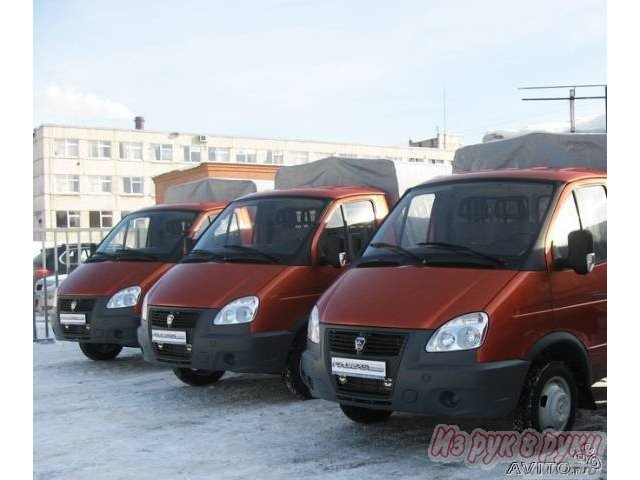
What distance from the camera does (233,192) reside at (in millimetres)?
12703

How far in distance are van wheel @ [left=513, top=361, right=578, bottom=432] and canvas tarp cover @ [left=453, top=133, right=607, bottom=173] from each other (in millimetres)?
2428

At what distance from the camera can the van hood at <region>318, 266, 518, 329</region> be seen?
5.70 m

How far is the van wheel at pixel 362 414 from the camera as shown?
6.79m

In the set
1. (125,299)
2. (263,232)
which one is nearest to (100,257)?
(125,299)

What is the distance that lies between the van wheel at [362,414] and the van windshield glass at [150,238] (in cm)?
422

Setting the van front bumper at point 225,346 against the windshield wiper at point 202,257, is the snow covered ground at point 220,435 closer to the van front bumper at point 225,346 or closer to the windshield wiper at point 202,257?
the van front bumper at point 225,346

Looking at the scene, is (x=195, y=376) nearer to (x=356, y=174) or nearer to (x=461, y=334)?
(x=356, y=174)

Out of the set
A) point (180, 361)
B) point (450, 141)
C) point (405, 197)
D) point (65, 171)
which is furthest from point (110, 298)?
point (450, 141)

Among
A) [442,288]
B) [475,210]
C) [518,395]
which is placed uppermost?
[475,210]

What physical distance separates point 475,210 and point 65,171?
Result: 231 feet

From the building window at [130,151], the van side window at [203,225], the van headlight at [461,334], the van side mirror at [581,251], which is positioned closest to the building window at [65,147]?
the building window at [130,151]

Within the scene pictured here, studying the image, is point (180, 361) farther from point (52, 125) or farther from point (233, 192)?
point (52, 125)

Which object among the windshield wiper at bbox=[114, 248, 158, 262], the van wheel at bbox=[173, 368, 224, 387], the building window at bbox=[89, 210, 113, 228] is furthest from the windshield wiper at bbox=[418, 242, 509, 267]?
the building window at bbox=[89, 210, 113, 228]

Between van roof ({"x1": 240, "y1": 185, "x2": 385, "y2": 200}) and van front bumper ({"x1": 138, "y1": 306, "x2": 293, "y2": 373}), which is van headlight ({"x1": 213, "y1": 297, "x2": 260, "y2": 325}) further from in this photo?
van roof ({"x1": 240, "y1": 185, "x2": 385, "y2": 200})
